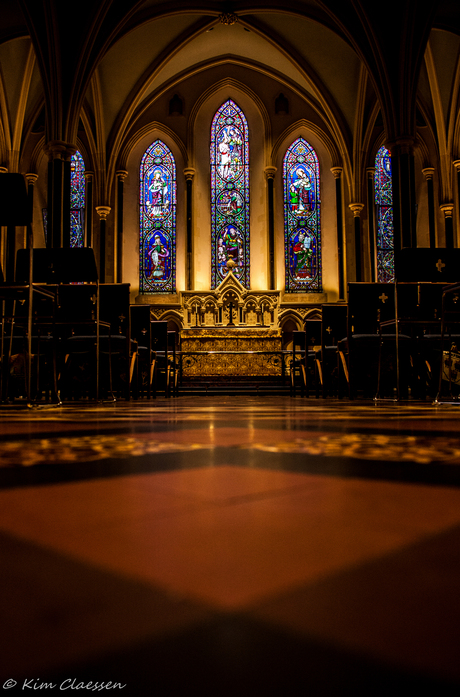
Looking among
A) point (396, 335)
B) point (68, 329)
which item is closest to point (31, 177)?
point (68, 329)

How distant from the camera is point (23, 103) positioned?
537 inches

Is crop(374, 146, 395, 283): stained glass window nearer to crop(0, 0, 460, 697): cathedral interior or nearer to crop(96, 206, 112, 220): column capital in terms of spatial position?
crop(0, 0, 460, 697): cathedral interior

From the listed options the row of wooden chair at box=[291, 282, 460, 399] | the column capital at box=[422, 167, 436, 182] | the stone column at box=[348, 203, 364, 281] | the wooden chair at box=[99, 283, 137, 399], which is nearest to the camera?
the row of wooden chair at box=[291, 282, 460, 399]

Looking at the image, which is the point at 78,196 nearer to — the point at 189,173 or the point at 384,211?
the point at 189,173

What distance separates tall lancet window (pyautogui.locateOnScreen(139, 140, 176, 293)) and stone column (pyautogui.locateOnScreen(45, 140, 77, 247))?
202 inches

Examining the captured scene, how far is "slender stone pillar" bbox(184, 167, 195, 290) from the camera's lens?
586 inches

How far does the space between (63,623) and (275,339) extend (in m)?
12.5

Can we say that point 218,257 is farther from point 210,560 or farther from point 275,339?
Result: point 210,560

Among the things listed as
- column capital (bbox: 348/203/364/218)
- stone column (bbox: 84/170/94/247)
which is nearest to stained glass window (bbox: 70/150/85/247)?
stone column (bbox: 84/170/94/247)

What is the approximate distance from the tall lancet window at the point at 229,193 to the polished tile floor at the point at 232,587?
1470 cm

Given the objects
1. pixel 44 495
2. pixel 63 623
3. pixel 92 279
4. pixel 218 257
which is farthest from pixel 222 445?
pixel 218 257

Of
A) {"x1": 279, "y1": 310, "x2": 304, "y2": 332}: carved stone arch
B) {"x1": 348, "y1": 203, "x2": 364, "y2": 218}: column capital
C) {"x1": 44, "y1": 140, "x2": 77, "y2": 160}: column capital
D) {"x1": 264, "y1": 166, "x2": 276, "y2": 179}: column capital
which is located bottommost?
{"x1": 279, "y1": 310, "x2": 304, "y2": 332}: carved stone arch

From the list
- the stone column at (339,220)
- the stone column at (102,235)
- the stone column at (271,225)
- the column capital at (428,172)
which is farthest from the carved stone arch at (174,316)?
the column capital at (428,172)

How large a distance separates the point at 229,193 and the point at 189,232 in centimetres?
173
